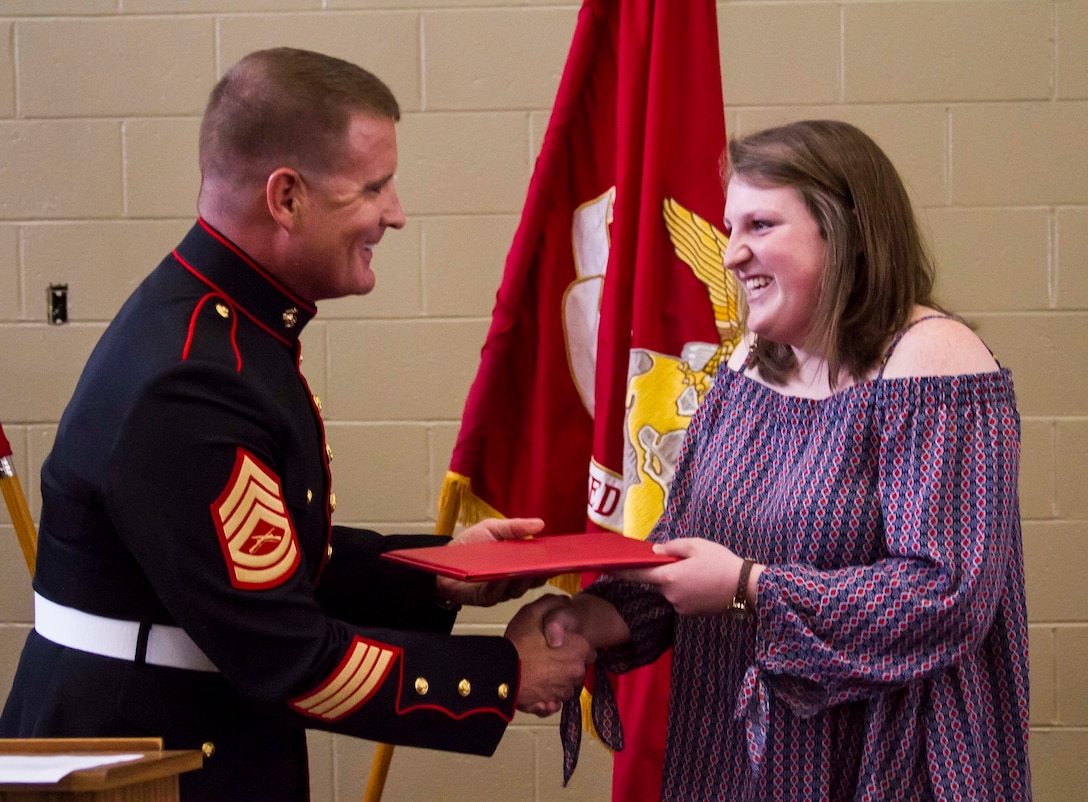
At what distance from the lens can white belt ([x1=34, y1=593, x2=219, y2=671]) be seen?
1.33 m

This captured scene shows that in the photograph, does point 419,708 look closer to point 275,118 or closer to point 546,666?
Answer: point 546,666

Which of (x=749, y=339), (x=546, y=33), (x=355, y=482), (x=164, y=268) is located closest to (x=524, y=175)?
(x=546, y=33)

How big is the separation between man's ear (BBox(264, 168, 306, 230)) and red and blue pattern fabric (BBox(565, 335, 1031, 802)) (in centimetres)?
68

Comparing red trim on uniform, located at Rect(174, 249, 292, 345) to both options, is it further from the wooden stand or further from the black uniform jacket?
the wooden stand

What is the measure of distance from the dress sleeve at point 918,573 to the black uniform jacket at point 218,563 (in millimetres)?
402

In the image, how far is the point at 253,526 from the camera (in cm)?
128

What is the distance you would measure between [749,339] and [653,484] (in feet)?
1.39

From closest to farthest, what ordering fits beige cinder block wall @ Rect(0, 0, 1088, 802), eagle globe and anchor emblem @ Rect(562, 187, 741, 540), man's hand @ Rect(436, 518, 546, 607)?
man's hand @ Rect(436, 518, 546, 607), eagle globe and anchor emblem @ Rect(562, 187, 741, 540), beige cinder block wall @ Rect(0, 0, 1088, 802)

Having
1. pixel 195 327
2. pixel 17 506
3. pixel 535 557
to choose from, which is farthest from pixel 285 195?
pixel 17 506

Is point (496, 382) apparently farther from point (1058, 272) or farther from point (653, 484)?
point (1058, 272)

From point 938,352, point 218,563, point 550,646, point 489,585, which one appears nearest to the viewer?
point 218,563

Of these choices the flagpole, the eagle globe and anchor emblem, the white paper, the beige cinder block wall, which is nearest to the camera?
the white paper

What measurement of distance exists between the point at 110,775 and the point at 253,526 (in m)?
0.40

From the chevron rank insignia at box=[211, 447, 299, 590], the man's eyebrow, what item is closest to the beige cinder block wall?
the man's eyebrow
